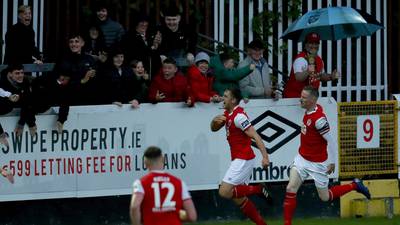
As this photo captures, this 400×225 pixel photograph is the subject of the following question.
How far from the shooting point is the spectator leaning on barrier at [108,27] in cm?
1984

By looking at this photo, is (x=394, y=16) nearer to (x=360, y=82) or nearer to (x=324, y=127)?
(x=360, y=82)

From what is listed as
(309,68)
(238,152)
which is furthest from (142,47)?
(238,152)

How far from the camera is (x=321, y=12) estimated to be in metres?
19.7

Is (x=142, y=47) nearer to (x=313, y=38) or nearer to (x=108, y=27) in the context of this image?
(x=108, y=27)

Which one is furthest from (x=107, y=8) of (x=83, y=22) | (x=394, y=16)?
(x=394, y=16)

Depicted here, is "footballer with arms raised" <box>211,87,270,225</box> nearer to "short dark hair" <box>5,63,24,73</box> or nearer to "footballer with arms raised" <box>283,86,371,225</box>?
"footballer with arms raised" <box>283,86,371,225</box>

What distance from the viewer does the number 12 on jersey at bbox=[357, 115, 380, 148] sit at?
19.9m

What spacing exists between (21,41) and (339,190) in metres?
4.89

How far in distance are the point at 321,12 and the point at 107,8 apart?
3517mm

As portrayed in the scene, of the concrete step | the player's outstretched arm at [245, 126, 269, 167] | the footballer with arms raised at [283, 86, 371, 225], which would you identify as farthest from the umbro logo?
the player's outstretched arm at [245, 126, 269, 167]

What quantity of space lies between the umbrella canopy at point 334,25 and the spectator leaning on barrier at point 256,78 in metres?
0.64

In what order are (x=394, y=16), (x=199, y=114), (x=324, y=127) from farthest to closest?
(x=394, y=16) → (x=199, y=114) → (x=324, y=127)

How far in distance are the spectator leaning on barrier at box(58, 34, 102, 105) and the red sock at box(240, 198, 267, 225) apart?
2.51 m

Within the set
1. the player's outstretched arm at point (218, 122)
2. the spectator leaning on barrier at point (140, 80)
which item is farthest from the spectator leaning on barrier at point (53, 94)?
the player's outstretched arm at point (218, 122)
